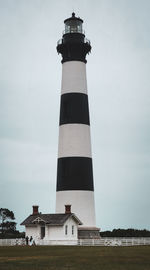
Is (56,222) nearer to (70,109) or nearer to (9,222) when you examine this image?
(70,109)

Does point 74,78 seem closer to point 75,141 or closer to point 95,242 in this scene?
point 75,141

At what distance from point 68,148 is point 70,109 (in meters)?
2.93

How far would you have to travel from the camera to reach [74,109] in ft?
109

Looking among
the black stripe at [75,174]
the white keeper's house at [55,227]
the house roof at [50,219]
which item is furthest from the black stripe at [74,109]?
the house roof at [50,219]

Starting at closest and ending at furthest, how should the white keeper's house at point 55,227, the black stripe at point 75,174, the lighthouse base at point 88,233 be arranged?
the white keeper's house at point 55,227 < the black stripe at point 75,174 < the lighthouse base at point 88,233

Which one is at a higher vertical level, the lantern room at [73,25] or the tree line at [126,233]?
the lantern room at [73,25]

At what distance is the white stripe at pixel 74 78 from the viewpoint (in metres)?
33.9

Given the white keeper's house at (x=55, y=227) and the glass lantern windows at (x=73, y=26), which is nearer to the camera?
the white keeper's house at (x=55, y=227)

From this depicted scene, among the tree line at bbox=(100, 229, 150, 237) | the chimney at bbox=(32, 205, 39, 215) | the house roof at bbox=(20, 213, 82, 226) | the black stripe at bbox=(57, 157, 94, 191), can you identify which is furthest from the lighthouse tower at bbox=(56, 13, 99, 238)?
the tree line at bbox=(100, 229, 150, 237)

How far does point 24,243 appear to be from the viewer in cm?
3197

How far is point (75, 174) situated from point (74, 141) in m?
2.46

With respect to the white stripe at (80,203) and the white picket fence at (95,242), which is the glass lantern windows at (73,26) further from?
the white picket fence at (95,242)

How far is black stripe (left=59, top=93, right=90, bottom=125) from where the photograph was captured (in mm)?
33250

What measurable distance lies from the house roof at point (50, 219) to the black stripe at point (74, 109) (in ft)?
22.5
